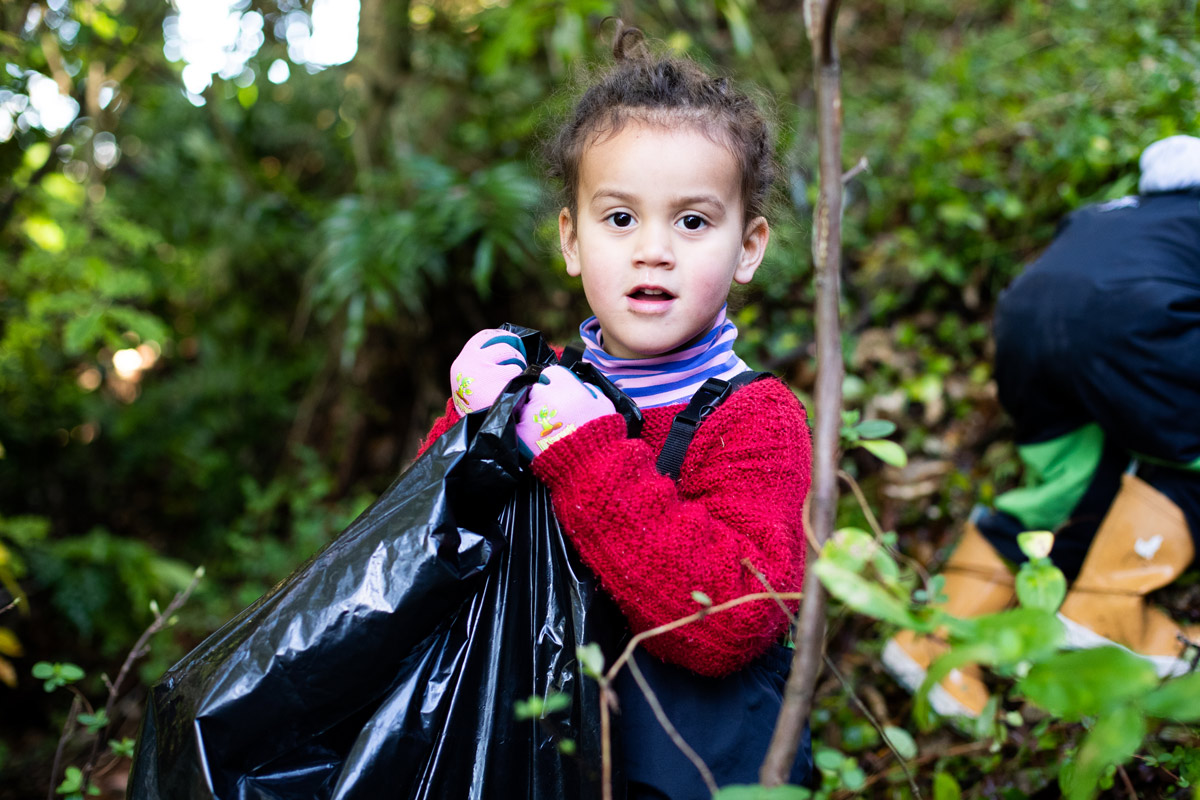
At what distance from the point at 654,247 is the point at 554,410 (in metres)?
0.34

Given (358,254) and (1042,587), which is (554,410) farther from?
(358,254)

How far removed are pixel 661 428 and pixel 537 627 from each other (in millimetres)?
418

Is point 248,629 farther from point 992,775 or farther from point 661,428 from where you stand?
point 992,775

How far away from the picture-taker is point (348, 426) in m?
4.02

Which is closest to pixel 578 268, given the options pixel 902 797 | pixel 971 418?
pixel 902 797

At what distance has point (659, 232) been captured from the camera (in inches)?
53.6

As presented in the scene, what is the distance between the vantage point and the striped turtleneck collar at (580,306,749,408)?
4.75 feet

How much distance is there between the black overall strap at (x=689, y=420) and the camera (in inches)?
53.1

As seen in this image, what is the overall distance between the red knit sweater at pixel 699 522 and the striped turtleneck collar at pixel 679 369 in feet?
0.44

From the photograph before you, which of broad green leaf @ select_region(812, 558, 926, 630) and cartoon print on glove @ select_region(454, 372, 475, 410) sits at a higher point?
cartoon print on glove @ select_region(454, 372, 475, 410)

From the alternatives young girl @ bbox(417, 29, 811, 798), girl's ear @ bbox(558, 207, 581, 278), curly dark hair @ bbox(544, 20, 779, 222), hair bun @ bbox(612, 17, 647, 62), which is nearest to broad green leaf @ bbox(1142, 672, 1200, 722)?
young girl @ bbox(417, 29, 811, 798)

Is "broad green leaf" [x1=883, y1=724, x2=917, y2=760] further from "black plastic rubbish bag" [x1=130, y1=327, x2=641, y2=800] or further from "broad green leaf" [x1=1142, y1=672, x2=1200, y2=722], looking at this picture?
"broad green leaf" [x1=1142, y1=672, x2=1200, y2=722]

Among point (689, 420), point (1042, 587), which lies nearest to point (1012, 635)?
point (1042, 587)

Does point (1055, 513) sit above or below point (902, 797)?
above
